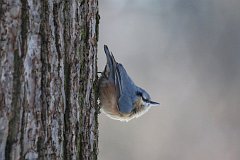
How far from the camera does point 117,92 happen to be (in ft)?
9.95

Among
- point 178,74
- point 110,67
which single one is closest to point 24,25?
point 110,67

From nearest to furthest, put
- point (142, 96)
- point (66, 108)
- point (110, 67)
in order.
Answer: point (66, 108) → point (110, 67) → point (142, 96)

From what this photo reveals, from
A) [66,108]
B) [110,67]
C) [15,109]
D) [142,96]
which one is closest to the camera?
[15,109]

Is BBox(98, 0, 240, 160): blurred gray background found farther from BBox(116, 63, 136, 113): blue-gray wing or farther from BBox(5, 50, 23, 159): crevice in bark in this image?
BBox(5, 50, 23, 159): crevice in bark

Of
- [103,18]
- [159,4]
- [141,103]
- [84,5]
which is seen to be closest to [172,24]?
[159,4]

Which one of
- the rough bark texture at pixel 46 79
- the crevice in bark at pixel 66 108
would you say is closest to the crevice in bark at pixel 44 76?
the rough bark texture at pixel 46 79

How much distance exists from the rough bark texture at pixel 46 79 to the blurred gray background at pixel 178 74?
414cm

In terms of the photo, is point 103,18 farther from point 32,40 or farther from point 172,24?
point 32,40

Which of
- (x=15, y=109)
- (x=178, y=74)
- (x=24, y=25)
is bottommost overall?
(x=15, y=109)

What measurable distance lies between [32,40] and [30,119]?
206mm

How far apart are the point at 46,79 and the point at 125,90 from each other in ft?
4.43

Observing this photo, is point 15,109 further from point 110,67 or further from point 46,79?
point 110,67

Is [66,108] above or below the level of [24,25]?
below

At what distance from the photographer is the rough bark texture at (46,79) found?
1631 millimetres
